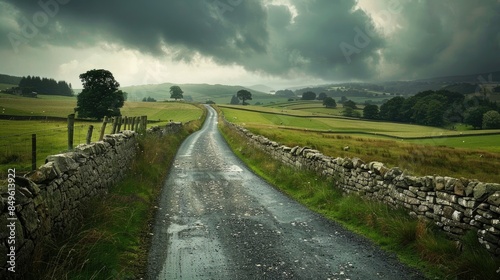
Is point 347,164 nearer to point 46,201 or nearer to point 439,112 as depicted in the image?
point 46,201

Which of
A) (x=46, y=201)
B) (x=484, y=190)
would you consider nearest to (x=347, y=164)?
(x=484, y=190)

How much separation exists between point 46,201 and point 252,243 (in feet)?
15.9

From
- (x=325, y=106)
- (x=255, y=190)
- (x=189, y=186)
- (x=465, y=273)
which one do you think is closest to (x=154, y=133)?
(x=189, y=186)

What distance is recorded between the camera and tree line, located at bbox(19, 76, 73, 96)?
14398 centimetres

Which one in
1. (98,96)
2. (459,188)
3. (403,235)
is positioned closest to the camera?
(459,188)

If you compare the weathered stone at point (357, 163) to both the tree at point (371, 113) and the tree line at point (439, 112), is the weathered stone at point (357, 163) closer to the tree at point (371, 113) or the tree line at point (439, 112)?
the tree line at point (439, 112)

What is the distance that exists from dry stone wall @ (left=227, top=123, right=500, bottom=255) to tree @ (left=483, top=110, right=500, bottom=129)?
95368mm

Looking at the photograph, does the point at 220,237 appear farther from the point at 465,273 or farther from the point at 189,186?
the point at 189,186

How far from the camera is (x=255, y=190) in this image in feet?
46.8

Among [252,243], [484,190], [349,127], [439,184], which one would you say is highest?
[484,190]

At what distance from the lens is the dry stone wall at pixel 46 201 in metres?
4.65

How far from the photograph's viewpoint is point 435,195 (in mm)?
8008

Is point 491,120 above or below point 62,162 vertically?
above

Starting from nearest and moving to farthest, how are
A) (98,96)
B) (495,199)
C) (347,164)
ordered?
(495,199), (347,164), (98,96)
